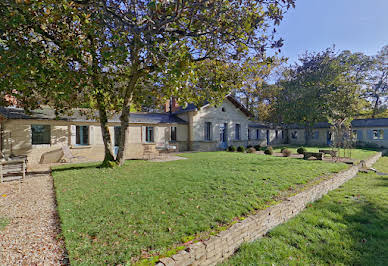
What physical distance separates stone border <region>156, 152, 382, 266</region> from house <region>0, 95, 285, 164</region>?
25.3 feet

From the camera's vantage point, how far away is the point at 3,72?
6.17 m

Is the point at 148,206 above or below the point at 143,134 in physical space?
below

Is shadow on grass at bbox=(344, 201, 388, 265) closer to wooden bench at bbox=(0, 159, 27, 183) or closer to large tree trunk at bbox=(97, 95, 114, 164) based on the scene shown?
large tree trunk at bbox=(97, 95, 114, 164)

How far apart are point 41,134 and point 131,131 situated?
6160 mm

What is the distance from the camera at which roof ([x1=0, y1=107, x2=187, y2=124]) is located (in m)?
12.0

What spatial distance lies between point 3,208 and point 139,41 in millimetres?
5947

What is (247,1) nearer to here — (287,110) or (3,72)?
(3,72)

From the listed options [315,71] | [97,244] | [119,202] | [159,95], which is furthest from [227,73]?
[315,71]

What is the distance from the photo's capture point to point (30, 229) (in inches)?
152

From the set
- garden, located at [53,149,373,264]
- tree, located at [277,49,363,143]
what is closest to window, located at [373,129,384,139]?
tree, located at [277,49,363,143]

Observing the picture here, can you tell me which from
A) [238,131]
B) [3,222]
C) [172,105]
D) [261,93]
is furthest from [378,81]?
→ [3,222]

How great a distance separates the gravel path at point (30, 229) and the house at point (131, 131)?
4.69m

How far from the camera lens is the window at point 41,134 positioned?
12.9 metres

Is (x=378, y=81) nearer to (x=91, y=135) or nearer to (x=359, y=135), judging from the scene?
(x=359, y=135)
